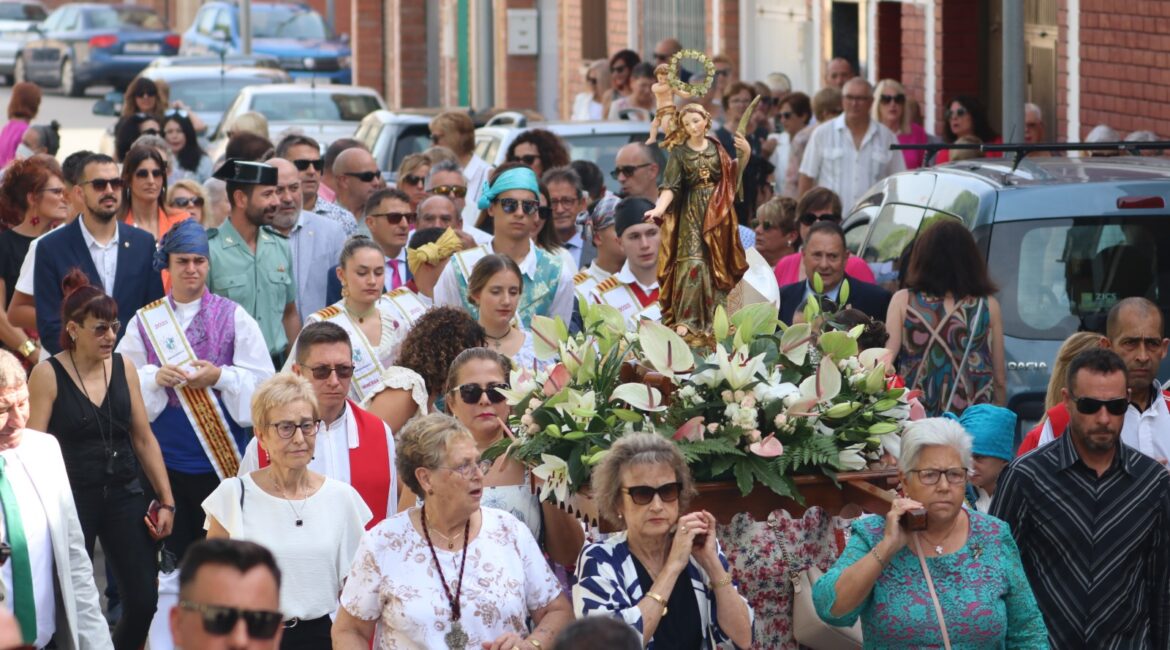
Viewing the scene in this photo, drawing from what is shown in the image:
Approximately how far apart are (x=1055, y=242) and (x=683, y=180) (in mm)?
3473

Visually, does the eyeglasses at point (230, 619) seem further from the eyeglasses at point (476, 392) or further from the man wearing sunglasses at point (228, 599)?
the eyeglasses at point (476, 392)

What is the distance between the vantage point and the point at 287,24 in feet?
138

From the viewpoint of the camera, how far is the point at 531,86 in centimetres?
3167

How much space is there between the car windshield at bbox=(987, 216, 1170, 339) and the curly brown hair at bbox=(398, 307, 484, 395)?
275 cm

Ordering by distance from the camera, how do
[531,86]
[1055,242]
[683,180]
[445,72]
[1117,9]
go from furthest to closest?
[445,72] < [531,86] < [1117,9] < [1055,242] < [683,180]

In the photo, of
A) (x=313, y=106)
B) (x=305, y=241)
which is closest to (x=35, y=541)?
(x=305, y=241)

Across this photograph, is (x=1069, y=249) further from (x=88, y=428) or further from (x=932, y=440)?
(x=88, y=428)

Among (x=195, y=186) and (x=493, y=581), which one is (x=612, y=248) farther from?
(x=493, y=581)

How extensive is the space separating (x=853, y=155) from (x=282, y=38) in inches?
1077

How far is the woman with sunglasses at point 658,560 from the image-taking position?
5.99m

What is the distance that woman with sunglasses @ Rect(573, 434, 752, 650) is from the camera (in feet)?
19.7

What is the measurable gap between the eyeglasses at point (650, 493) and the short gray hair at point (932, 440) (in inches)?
30.3

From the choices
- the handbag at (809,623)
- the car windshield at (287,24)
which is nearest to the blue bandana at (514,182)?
the handbag at (809,623)

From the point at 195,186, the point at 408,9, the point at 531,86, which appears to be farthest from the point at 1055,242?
the point at 408,9
